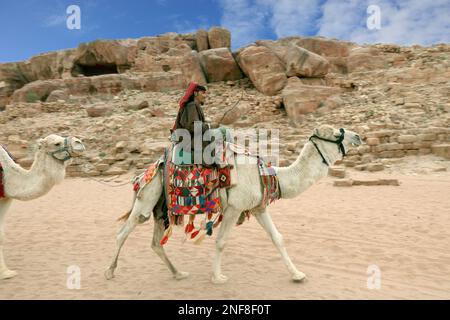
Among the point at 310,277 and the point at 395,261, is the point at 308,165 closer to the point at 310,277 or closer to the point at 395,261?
the point at 310,277

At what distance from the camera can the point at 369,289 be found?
4.06 metres

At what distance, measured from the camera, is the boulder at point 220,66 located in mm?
26000

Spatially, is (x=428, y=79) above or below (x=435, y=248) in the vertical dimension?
above

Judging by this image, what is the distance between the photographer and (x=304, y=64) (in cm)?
2180

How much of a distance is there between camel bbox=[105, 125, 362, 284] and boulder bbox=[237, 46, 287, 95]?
1928cm

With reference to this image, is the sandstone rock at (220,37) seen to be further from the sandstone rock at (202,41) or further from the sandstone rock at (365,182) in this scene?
the sandstone rock at (365,182)

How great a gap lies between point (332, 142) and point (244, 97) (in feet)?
64.2

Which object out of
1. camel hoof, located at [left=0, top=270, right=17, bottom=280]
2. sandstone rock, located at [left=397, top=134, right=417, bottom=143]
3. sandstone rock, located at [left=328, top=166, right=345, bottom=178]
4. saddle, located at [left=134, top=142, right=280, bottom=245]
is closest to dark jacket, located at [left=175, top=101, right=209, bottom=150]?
saddle, located at [left=134, top=142, right=280, bottom=245]

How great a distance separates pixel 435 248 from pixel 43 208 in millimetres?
10007

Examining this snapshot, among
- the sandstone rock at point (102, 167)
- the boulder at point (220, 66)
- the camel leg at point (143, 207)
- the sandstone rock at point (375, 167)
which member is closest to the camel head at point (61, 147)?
the camel leg at point (143, 207)

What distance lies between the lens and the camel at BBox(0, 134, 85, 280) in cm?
409

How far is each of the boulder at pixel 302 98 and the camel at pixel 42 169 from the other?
53.9 feet

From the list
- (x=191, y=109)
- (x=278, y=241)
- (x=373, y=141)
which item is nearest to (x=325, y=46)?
(x=373, y=141)

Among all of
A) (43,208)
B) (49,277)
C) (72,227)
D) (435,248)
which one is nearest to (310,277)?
(435,248)
